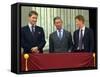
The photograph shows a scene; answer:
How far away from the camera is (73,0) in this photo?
9.79 ft

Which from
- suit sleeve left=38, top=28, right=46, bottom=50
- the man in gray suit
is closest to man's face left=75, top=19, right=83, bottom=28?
the man in gray suit

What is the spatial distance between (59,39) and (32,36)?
0.31m

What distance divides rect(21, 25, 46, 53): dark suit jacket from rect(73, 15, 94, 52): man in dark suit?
0.39m

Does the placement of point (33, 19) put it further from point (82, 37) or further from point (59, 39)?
point (82, 37)

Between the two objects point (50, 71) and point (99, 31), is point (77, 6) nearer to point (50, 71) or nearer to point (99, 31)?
point (99, 31)

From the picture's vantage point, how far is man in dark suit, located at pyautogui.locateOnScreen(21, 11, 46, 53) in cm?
274

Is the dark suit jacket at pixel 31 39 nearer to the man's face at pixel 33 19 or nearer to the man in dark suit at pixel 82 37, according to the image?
the man's face at pixel 33 19

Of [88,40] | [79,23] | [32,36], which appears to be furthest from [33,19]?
[88,40]

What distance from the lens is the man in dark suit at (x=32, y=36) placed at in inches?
108

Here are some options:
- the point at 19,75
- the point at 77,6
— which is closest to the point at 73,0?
the point at 77,6

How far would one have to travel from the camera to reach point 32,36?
2.79 m

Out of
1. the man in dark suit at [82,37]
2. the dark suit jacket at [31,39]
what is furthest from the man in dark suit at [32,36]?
the man in dark suit at [82,37]

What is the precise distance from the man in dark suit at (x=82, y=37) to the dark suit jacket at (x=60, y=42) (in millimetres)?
74

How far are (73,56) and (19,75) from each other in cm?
64
